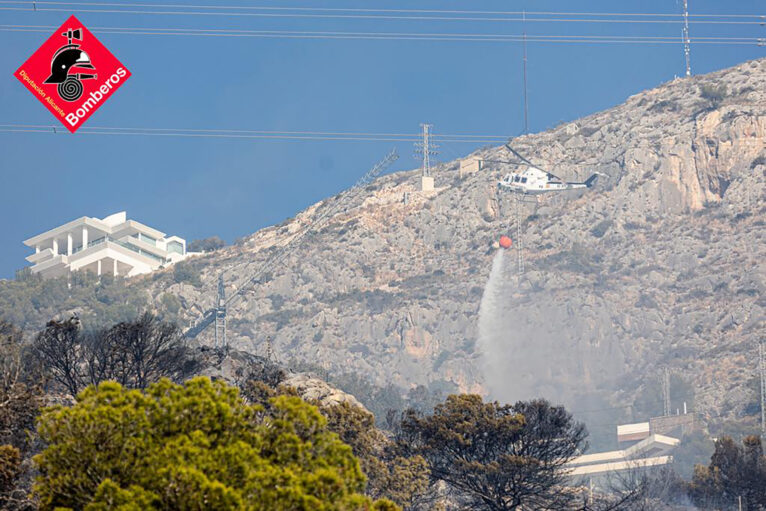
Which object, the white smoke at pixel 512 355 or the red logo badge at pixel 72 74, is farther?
the white smoke at pixel 512 355

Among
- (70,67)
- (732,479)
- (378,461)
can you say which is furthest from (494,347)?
(70,67)

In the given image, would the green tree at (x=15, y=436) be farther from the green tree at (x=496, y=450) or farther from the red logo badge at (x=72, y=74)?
the green tree at (x=496, y=450)

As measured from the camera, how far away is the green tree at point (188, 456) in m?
29.7

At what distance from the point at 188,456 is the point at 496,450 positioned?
42.8 meters

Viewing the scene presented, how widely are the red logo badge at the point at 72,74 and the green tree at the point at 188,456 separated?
29798 millimetres

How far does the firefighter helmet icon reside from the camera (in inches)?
2458

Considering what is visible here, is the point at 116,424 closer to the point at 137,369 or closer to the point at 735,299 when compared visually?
the point at 137,369

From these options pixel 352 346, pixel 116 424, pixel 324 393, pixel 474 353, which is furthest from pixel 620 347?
pixel 116 424

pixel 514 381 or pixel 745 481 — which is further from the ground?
pixel 514 381

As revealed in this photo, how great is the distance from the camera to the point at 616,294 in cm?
19175

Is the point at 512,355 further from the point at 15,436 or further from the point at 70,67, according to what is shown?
the point at 15,436

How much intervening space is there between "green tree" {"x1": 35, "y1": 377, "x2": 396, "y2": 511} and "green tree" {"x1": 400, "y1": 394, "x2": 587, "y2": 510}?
121 ft

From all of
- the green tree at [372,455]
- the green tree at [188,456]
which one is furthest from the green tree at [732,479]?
the green tree at [188,456]

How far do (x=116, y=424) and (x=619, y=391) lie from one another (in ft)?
489
